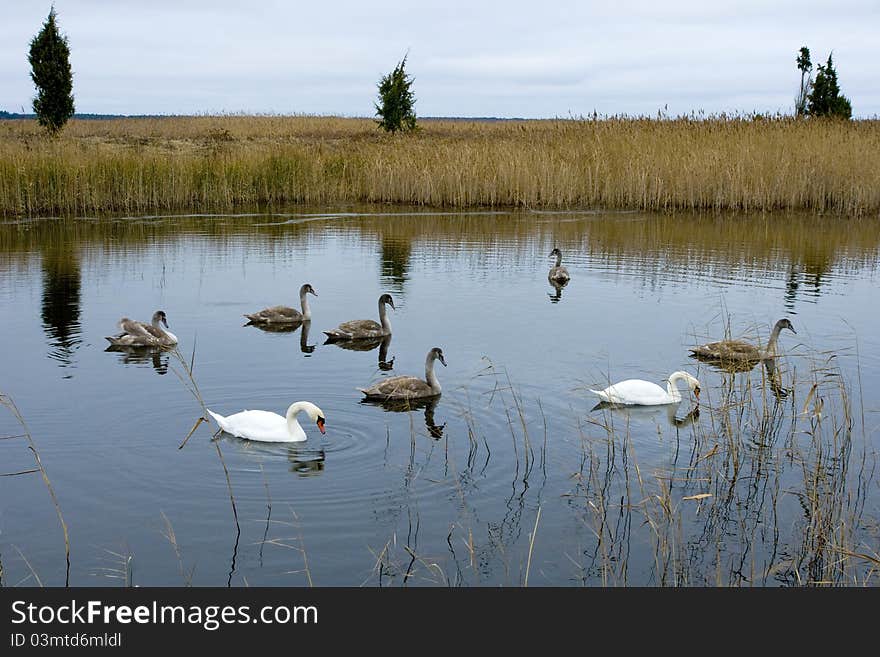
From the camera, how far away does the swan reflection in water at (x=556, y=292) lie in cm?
1468

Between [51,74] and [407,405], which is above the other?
[51,74]

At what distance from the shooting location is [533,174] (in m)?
26.3

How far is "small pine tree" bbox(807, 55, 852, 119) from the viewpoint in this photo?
36875mm

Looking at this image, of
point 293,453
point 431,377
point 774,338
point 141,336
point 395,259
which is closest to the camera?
point 293,453

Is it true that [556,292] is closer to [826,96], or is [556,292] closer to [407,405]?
[407,405]

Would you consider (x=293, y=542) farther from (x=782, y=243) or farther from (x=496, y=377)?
(x=782, y=243)

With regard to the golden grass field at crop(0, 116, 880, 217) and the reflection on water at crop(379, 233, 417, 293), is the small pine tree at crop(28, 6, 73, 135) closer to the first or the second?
the golden grass field at crop(0, 116, 880, 217)

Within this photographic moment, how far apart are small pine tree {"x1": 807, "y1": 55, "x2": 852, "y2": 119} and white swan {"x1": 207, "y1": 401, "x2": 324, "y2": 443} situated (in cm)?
3307

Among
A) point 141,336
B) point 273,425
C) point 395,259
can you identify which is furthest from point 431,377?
point 395,259

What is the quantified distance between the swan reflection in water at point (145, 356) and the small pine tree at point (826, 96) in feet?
102

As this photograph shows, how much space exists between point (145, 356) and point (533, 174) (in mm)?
16651

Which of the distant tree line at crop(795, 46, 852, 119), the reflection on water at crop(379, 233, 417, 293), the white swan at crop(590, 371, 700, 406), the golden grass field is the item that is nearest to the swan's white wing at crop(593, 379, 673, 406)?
the white swan at crop(590, 371, 700, 406)

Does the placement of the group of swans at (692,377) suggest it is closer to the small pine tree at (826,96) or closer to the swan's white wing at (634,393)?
the swan's white wing at (634,393)

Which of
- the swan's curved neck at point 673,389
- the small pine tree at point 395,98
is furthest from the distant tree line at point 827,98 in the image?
the swan's curved neck at point 673,389
